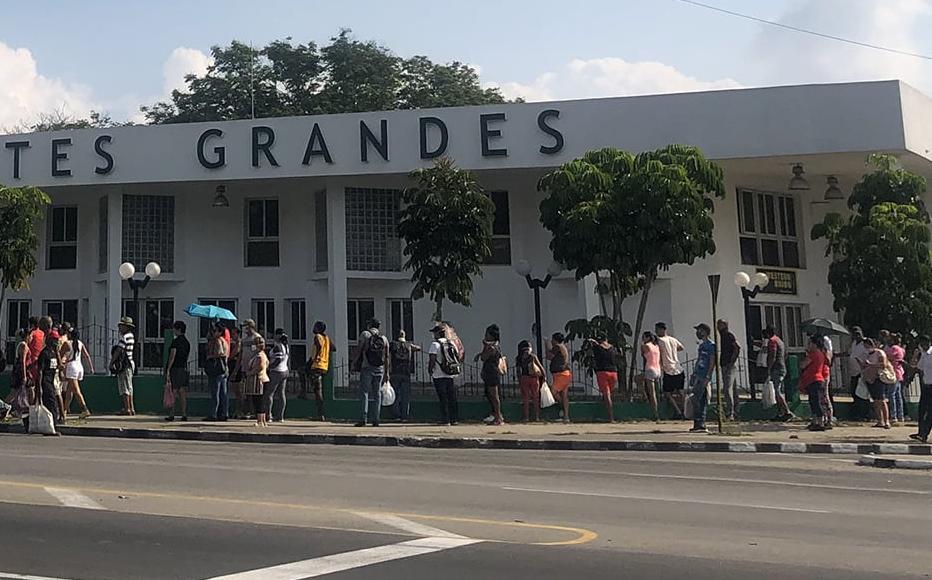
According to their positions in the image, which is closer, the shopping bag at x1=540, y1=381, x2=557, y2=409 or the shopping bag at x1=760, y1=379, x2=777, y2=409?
the shopping bag at x1=540, y1=381, x2=557, y2=409

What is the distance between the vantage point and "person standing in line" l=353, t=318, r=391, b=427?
1680cm

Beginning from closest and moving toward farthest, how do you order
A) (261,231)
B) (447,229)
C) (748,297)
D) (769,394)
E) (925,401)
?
(925,401) < (769,394) < (447,229) < (748,297) < (261,231)

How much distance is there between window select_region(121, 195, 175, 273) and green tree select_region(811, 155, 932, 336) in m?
16.8

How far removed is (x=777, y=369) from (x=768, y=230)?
8573 millimetres

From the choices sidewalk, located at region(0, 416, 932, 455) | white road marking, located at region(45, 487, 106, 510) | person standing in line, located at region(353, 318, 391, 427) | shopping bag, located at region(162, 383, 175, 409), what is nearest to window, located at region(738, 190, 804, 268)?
sidewalk, located at region(0, 416, 932, 455)

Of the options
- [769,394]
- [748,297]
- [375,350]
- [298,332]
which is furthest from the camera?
[298,332]

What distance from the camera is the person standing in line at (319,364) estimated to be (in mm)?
18047

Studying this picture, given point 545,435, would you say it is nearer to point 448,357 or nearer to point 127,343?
point 448,357

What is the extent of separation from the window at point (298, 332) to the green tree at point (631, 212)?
8895 mm

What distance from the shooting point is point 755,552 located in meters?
7.03

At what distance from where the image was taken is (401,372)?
1791cm

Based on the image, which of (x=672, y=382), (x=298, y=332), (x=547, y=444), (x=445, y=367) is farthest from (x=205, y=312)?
(x=672, y=382)

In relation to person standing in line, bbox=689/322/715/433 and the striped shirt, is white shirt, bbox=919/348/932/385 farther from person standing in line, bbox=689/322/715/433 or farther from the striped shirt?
the striped shirt

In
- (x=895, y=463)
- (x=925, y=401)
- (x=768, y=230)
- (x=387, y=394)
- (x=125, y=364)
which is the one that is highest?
(x=768, y=230)
